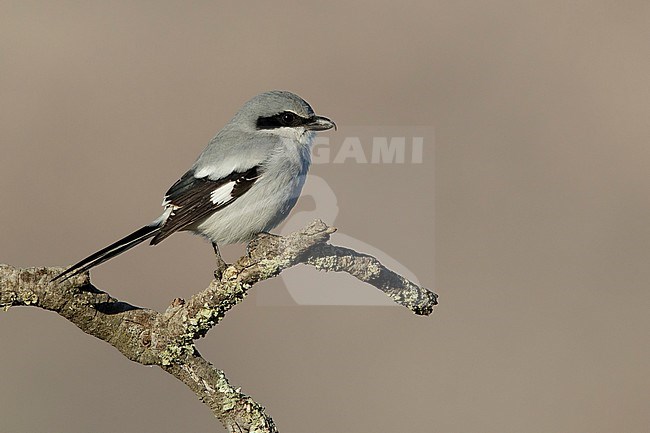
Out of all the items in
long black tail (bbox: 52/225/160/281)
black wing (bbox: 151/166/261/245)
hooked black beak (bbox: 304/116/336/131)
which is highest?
hooked black beak (bbox: 304/116/336/131)

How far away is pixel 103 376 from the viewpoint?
6.73 m

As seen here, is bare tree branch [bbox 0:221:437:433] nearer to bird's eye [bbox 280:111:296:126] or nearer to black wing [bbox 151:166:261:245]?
black wing [bbox 151:166:261:245]

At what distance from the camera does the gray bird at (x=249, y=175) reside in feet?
9.39

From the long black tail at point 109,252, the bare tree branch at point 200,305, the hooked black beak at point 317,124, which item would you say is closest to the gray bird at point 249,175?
the hooked black beak at point 317,124

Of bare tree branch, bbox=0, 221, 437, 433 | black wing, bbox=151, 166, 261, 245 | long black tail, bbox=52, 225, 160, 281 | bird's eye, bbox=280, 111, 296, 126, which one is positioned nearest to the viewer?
bare tree branch, bbox=0, 221, 437, 433

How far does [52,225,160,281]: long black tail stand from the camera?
211 cm

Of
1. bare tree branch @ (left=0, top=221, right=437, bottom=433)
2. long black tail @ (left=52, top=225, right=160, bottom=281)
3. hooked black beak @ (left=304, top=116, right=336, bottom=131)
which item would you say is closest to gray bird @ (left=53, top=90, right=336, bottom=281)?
hooked black beak @ (left=304, top=116, right=336, bottom=131)

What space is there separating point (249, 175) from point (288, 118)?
0.22 meters

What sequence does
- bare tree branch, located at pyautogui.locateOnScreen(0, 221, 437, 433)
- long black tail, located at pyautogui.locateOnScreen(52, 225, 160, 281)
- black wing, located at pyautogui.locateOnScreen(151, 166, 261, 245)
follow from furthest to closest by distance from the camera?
1. black wing, located at pyautogui.locateOnScreen(151, 166, 261, 245)
2. long black tail, located at pyautogui.locateOnScreen(52, 225, 160, 281)
3. bare tree branch, located at pyautogui.locateOnScreen(0, 221, 437, 433)

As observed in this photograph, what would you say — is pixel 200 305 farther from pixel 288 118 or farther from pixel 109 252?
pixel 288 118

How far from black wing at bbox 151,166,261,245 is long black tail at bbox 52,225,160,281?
0.12 metres

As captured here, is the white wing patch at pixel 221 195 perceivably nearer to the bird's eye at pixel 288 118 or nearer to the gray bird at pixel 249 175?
the gray bird at pixel 249 175

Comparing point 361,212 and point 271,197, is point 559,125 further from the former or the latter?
point 271,197

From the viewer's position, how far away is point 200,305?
6.70 ft
